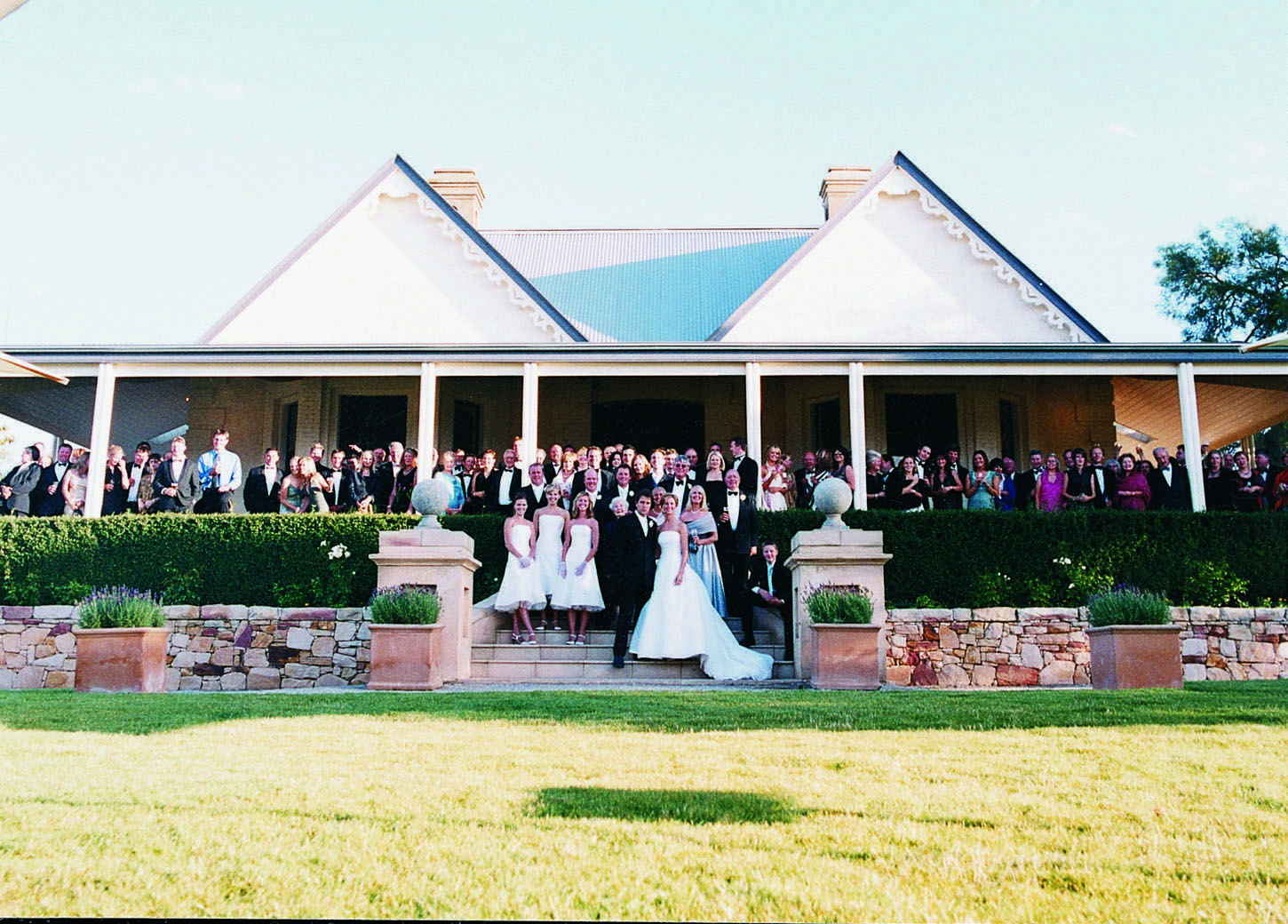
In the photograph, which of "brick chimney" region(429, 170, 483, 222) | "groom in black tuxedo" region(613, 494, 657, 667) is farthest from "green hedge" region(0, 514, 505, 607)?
"brick chimney" region(429, 170, 483, 222)

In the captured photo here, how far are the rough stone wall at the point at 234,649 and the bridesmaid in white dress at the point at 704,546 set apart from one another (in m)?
Answer: 3.61

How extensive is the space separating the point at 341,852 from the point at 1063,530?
10817mm

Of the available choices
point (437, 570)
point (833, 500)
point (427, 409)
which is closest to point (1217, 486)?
point (833, 500)

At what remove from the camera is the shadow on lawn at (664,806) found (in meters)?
5.00

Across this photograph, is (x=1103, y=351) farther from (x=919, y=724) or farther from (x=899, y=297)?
(x=919, y=724)

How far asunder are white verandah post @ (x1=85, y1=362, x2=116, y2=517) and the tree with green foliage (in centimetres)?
3049

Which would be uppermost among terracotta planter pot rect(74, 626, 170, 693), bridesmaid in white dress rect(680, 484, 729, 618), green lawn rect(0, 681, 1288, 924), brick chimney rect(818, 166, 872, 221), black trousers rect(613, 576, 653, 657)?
brick chimney rect(818, 166, 872, 221)

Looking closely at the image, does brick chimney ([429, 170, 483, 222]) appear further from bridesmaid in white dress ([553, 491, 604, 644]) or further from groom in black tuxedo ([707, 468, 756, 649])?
bridesmaid in white dress ([553, 491, 604, 644])

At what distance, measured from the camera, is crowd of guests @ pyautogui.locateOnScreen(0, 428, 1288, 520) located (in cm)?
1445

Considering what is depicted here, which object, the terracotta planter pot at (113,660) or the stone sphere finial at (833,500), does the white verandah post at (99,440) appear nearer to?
the terracotta planter pot at (113,660)

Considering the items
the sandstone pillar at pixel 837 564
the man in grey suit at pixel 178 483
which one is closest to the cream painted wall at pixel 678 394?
the man in grey suit at pixel 178 483

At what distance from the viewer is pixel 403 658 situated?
33.8 feet

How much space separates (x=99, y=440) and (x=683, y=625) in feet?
29.8

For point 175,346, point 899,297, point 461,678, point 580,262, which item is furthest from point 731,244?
point 461,678
